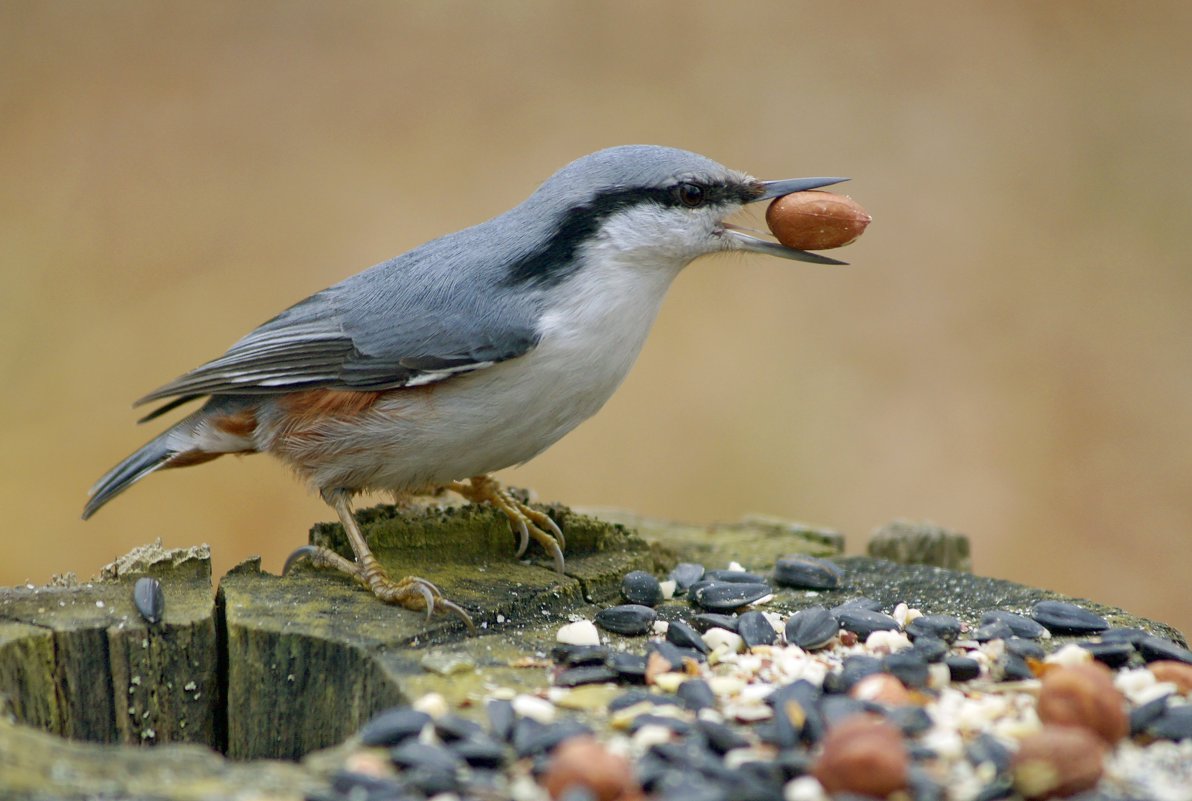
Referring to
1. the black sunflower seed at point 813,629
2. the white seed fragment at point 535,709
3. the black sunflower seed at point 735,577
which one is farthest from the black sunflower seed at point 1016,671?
the white seed fragment at point 535,709

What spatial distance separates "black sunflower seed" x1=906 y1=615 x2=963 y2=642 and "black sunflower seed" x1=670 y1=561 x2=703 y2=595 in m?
0.67

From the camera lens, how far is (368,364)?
3.44m

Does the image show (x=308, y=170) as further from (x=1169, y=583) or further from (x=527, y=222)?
(x=1169, y=583)

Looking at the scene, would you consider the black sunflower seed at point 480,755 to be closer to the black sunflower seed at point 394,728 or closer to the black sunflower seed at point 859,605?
the black sunflower seed at point 394,728

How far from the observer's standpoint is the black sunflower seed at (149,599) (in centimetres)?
281

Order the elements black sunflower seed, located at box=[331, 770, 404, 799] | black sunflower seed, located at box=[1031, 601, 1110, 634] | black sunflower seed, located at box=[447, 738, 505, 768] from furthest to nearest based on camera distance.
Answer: black sunflower seed, located at box=[1031, 601, 1110, 634], black sunflower seed, located at box=[447, 738, 505, 768], black sunflower seed, located at box=[331, 770, 404, 799]

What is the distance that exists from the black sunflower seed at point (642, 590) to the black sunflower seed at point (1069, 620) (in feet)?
3.16

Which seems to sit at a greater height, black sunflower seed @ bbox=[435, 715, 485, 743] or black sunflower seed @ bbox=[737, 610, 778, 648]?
black sunflower seed @ bbox=[435, 715, 485, 743]

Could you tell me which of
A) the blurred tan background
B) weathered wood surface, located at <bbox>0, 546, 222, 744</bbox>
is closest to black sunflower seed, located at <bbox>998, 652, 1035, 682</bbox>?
weathered wood surface, located at <bbox>0, 546, 222, 744</bbox>

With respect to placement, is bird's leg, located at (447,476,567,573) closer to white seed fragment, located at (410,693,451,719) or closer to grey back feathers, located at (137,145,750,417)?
grey back feathers, located at (137,145,750,417)

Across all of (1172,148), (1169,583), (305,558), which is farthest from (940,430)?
(305,558)

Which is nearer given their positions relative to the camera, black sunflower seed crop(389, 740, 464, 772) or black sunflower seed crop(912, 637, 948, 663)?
black sunflower seed crop(389, 740, 464, 772)

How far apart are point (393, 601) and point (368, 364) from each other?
699 mm

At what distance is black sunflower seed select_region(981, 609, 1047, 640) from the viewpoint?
9.76 feet
